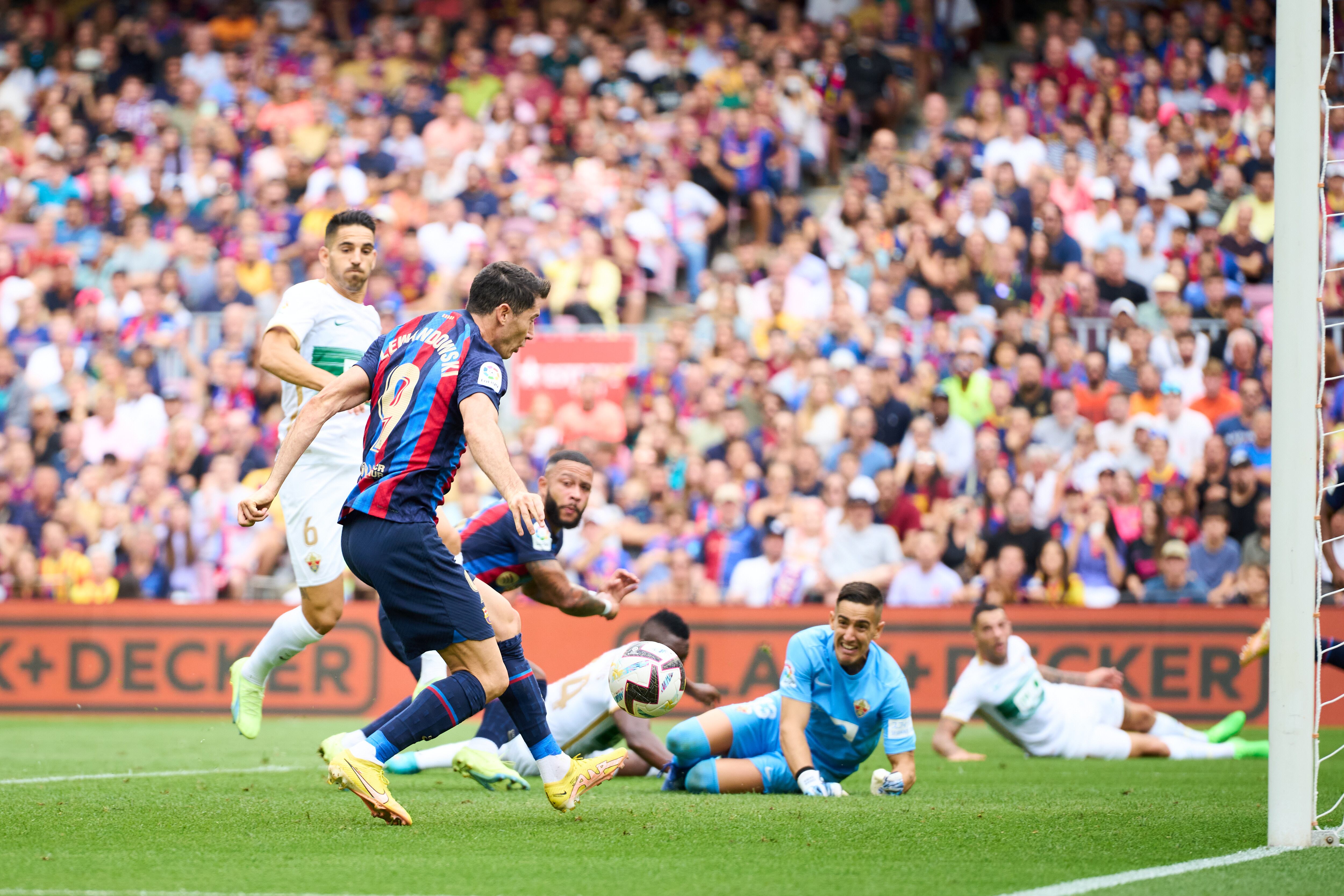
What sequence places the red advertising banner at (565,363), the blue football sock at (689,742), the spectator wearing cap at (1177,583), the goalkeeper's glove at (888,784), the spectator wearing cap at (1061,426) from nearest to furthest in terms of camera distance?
1. the goalkeeper's glove at (888,784)
2. the blue football sock at (689,742)
3. the spectator wearing cap at (1177,583)
4. the spectator wearing cap at (1061,426)
5. the red advertising banner at (565,363)

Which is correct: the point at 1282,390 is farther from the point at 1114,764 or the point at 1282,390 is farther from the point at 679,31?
the point at 679,31

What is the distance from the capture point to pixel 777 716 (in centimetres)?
840

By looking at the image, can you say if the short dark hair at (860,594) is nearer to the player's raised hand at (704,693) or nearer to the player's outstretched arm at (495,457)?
the player's raised hand at (704,693)

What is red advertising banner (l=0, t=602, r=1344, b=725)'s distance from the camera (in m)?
13.5

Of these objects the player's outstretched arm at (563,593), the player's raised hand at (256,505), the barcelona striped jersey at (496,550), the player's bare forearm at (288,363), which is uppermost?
the player's bare forearm at (288,363)

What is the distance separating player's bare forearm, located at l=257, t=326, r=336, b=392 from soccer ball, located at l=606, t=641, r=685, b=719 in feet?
6.62

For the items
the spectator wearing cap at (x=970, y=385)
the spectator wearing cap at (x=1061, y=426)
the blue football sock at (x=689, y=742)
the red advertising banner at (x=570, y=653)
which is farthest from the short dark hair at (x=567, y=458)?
the spectator wearing cap at (x=1061, y=426)

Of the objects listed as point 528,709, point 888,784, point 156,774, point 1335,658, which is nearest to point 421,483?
point 528,709

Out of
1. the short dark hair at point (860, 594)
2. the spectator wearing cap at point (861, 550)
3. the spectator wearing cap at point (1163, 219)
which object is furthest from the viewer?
the spectator wearing cap at point (1163, 219)

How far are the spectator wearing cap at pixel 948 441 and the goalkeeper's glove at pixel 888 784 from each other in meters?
7.28

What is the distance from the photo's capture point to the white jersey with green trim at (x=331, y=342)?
8.39 m

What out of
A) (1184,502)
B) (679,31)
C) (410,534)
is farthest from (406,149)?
(410,534)

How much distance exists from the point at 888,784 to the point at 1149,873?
2560 mm

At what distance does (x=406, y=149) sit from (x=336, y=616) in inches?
478
